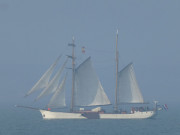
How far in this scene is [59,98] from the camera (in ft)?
219

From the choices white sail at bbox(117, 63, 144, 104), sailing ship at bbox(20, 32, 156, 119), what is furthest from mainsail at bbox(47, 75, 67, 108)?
white sail at bbox(117, 63, 144, 104)

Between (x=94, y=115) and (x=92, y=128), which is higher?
(x=94, y=115)

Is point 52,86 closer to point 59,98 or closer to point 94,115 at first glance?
point 59,98

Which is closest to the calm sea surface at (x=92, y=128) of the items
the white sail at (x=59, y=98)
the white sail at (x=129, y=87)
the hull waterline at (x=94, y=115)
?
the hull waterline at (x=94, y=115)

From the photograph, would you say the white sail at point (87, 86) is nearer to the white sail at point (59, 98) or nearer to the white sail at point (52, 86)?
the white sail at point (59, 98)

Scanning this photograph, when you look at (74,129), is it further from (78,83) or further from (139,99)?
(139,99)

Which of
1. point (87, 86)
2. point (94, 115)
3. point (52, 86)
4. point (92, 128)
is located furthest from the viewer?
point (94, 115)

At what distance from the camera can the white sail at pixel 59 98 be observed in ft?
218

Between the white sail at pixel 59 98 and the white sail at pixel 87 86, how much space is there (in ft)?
8.24

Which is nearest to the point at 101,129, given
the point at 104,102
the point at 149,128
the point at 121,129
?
the point at 121,129

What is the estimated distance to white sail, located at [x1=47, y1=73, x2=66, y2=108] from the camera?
218 ft

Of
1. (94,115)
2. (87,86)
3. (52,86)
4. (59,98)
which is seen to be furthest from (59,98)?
(94,115)

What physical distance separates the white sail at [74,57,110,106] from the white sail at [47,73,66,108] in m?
2.51

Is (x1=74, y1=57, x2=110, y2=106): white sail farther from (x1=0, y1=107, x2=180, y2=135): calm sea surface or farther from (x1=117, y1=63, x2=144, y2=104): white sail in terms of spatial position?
(x1=117, y1=63, x2=144, y2=104): white sail
